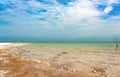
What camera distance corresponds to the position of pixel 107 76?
39.3ft

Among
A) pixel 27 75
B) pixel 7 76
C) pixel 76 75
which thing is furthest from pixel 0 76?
pixel 76 75

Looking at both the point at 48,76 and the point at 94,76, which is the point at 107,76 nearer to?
the point at 94,76

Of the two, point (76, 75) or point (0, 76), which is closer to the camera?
point (0, 76)

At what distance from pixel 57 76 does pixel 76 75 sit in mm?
1352

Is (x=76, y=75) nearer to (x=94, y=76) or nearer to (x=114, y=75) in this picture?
(x=94, y=76)

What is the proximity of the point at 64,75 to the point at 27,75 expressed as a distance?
2458 millimetres

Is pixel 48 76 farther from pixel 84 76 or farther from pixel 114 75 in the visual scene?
pixel 114 75

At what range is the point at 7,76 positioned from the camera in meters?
11.5

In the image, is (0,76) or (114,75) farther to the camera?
(114,75)

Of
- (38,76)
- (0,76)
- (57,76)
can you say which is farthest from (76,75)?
(0,76)

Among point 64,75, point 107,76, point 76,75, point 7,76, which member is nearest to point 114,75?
point 107,76

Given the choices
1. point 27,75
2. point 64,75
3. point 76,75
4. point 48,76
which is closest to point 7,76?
point 27,75

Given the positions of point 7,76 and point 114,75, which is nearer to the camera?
point 7,76

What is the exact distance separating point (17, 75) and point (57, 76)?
104 inches
